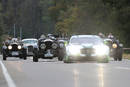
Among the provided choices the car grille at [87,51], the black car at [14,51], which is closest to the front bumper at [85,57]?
the car grille at [87,51]

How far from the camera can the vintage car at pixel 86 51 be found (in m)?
33.0

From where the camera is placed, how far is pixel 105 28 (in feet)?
315

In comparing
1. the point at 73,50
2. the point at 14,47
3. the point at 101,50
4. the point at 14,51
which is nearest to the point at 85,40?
the point at 73,50

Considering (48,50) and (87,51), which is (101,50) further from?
(48,50)

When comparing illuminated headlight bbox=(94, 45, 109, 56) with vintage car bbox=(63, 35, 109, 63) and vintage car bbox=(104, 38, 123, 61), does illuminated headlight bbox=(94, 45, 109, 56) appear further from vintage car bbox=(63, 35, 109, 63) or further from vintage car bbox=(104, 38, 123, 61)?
vintage car bbox=(104, 38, 123, 61)

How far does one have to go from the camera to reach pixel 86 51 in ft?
108

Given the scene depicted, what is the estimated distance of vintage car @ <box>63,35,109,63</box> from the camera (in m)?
33.0

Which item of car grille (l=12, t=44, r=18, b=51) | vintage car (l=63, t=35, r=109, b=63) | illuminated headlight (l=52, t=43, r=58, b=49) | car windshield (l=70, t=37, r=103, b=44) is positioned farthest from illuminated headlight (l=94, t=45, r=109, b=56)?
car grille (l=12, t=44, r=18, b=51)

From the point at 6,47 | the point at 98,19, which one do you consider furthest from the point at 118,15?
the point at 6,47

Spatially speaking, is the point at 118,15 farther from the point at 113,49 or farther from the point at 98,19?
the point at 113,49

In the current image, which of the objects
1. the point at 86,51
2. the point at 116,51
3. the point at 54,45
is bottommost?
the point at 116,51

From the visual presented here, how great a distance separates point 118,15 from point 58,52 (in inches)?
1987

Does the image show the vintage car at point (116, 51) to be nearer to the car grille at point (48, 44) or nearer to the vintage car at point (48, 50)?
the vintage car at point (48, 50)

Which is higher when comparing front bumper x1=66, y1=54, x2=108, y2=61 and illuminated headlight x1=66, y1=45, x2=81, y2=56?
illuminated headlight x1=66, y1=45, x2=81, y2=56
